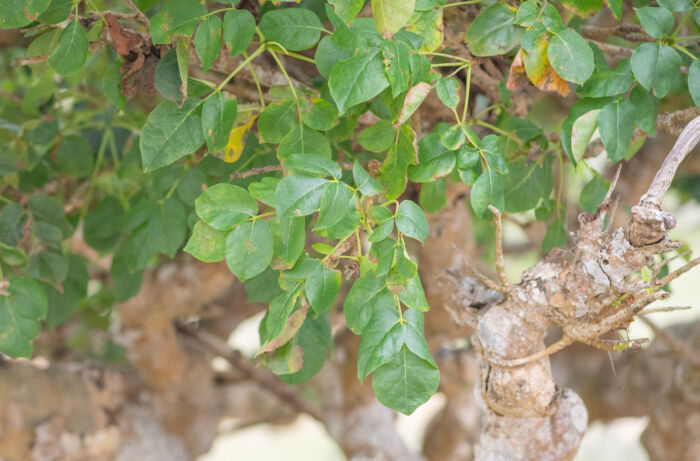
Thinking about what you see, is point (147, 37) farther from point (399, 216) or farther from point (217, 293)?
point (217, 293)

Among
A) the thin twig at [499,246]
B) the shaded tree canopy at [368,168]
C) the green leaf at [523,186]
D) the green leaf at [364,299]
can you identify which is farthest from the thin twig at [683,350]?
the green leaf at [364,299]

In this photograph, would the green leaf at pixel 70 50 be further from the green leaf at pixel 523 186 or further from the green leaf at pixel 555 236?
the green leaf at pixel 555 236

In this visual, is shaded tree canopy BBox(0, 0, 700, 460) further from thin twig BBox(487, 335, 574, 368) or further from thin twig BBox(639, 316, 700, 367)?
thin twig BBox(639, 316, 700, 367)

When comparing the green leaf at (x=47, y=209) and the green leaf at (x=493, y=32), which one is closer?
the green leaf at (x=493, y=32)

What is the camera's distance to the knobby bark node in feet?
2.47

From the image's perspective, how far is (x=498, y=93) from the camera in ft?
3.64

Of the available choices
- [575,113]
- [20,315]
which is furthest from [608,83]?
[20,315]

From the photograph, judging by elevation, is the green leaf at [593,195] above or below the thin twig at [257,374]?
above

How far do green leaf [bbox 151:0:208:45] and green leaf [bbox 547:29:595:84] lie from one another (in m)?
0.38

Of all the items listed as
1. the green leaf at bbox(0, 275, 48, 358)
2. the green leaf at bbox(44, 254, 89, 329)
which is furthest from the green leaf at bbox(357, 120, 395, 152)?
the green leaf at bbox(44, 254, 89, 329)

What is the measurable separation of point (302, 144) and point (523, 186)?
37 cm

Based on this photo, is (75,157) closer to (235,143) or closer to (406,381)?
(235,143)

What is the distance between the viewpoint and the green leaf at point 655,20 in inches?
30.7

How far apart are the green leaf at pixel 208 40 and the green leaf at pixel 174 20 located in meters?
0.01
